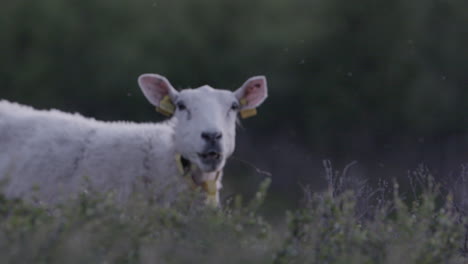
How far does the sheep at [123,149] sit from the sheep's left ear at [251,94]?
0.19 meters

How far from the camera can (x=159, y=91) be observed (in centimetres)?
909

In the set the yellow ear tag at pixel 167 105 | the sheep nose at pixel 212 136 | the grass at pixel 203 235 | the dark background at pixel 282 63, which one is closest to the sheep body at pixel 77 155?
the yellow ear tag at pixel 167 105

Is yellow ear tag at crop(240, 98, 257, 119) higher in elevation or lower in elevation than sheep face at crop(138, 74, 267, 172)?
higher

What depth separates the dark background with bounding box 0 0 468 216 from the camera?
78.6 feet

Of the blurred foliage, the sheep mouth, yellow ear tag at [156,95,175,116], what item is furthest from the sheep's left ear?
the blurred foliage

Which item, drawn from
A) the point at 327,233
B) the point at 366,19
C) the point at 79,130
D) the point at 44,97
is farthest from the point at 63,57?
the point at 327,233

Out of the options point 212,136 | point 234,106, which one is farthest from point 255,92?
point 212,136

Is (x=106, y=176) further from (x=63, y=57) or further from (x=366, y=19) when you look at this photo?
(x=366, y=19)

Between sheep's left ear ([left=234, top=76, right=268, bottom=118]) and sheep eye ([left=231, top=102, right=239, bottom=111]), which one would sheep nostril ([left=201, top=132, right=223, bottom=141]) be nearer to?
sheep eye ([left=231, top=102, right=239, bottom=111])

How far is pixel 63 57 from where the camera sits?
25.8 meters

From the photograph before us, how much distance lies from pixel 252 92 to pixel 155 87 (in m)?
0.98

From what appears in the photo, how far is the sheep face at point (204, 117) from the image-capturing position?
317 inches

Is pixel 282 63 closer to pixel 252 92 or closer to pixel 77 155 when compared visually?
pixel 252 92

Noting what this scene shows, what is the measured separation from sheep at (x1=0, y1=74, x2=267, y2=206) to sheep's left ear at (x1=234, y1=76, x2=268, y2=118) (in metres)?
0.19
